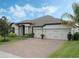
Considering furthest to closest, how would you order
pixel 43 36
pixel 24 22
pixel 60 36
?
1. pixel 24 22
2. pixel 43 36
3. pixel 60 36

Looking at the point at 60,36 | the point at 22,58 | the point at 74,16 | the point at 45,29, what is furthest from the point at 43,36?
the point at 22,58

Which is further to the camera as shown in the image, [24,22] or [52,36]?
[24,22]

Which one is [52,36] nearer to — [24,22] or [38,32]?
[38,32]

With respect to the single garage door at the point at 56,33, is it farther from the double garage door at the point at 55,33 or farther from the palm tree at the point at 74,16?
the palm tree at the point at 74,16

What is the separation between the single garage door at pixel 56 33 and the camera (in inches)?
1321

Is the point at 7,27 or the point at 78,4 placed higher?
the point at 78,4

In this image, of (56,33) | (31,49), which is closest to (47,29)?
(56,33)

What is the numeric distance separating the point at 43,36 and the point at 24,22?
31.7 feet

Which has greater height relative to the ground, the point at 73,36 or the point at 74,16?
the point at 74,16

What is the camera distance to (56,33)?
3488cm

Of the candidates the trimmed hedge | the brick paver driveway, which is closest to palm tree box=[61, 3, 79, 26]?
the trimmed hedge

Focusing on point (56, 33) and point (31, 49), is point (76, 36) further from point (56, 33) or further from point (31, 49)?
point (31, 49)

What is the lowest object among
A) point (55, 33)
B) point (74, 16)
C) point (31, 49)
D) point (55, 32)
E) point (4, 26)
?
point (31, 49)

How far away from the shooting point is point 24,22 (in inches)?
1775
